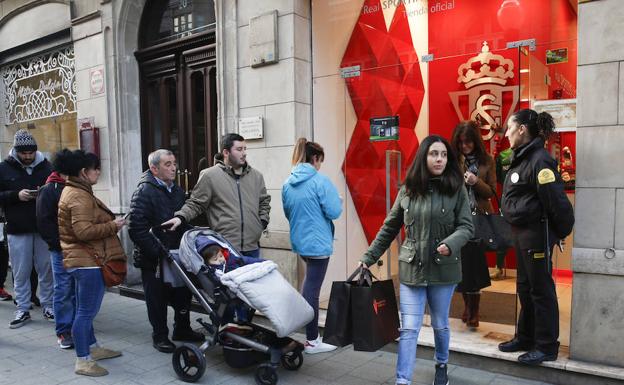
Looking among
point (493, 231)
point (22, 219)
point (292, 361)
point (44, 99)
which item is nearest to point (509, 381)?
point (493, 231)

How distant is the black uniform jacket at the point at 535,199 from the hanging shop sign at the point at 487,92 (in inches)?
62.4

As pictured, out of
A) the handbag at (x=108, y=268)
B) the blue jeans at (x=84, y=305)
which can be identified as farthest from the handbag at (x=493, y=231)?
the blue jeans at (x=84, y=305)

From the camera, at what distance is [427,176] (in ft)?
11.3

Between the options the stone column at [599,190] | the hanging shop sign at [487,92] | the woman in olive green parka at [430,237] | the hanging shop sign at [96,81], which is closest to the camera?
the woman in olive green parka at [430,237]

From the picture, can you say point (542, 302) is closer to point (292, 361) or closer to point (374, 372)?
point (374, 372)

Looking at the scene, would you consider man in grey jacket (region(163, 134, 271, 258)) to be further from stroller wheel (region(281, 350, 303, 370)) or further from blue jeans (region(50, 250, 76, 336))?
blue jeans (region(50, 250, 76, 336))

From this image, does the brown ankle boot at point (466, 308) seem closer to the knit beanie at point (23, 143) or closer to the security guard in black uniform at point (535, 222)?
the security guard in black uniform at point (535, 222)

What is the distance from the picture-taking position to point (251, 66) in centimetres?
575

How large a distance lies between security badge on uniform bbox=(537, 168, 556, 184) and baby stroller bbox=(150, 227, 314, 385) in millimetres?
2049

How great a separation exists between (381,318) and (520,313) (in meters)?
1.40

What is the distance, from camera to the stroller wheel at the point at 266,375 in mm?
3781

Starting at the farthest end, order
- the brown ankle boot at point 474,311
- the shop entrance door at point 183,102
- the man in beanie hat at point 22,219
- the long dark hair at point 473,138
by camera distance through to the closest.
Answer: the shop entrance door at point 183,102
the man in beanie hat at point 22,219
the brown ankle boot at point 474,311
the long dark hair at point 473,138

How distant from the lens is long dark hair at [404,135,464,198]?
345 centimetres

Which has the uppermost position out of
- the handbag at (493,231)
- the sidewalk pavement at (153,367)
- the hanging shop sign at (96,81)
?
the hanging shop sign at (96,81)
